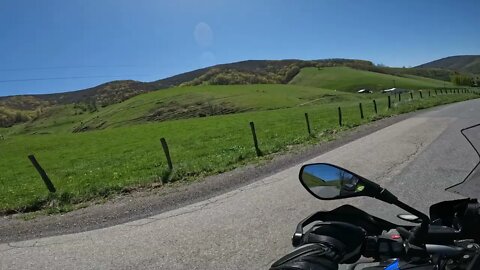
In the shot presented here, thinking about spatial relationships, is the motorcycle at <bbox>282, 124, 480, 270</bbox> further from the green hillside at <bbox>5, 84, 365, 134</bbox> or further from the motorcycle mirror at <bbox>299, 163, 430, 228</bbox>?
the green hillside at <bbox>5, 84, 365, 134</bbox>

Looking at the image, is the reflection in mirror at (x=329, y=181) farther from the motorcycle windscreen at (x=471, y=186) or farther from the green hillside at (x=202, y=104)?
the green hillside at (x=202, y=104)

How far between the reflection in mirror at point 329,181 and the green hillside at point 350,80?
448ft

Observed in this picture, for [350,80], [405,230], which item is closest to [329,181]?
[405,230]

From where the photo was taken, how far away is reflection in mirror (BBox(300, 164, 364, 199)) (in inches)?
93.1

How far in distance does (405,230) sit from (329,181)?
502 mm

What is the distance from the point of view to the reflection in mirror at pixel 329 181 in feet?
7.76

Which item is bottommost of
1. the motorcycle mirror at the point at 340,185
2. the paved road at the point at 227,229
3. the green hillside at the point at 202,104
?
the paved road at the point at 227,229

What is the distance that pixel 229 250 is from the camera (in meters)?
4.99

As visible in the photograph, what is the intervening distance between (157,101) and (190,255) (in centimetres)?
9026

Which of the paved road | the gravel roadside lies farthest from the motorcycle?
the gravel roadside

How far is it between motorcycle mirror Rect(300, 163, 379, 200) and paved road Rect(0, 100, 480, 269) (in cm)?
210

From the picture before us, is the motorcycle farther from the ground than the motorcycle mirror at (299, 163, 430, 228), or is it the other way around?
the motorcycle mirror at (299, 163, 430, 228)

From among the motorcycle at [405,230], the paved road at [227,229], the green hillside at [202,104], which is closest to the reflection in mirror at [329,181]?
the motorcycle at [405,230]

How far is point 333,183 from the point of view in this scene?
8.13 feet
